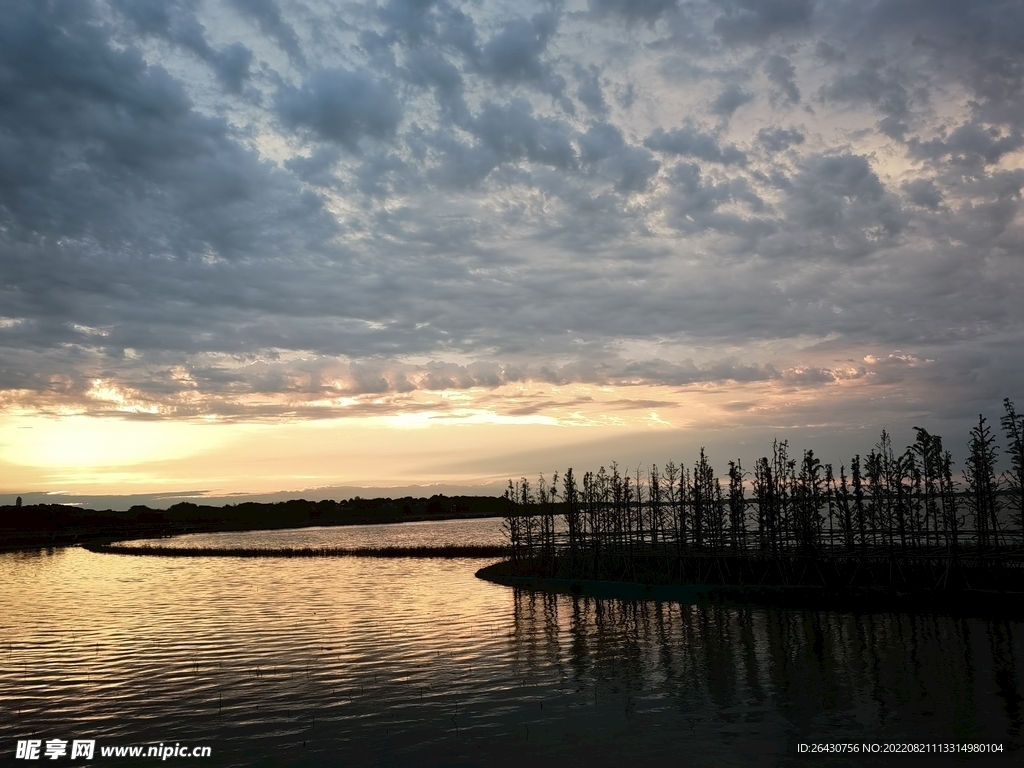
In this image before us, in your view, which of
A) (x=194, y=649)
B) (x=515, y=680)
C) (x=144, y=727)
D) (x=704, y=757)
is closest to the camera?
(x=704, y=757)

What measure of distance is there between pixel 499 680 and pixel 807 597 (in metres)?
22.1

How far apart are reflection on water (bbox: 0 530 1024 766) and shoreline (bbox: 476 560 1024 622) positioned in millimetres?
1910

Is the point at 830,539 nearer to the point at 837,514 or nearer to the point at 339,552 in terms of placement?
the point at 837,514

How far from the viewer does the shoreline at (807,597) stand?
31.9m

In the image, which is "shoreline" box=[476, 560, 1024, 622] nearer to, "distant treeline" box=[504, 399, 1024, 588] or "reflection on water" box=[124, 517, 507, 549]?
"distant treeline" box=[504, 399, 1024, 588]

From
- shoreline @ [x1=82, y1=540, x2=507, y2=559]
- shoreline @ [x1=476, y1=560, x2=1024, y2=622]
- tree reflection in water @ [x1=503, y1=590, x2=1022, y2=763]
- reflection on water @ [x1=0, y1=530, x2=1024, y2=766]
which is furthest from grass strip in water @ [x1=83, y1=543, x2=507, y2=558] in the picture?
tree reflection in water @ [x1=503, y1=590, x2=1022, y2=763]

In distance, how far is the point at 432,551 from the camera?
76250mm

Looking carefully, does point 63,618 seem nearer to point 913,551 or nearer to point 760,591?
point 760,591

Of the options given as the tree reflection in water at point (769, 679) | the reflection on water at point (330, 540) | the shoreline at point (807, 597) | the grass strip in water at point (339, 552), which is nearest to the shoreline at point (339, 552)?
the grass strip in water at point (339, 552)

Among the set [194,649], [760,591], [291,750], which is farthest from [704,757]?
[760,591]

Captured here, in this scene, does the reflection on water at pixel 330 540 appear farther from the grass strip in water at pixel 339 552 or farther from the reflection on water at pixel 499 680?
the reflection on water at pixel 499 680

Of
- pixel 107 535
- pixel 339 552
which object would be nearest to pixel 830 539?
pixel 339 552

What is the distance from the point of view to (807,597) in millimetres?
36844

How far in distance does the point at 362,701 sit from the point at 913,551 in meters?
32.8
